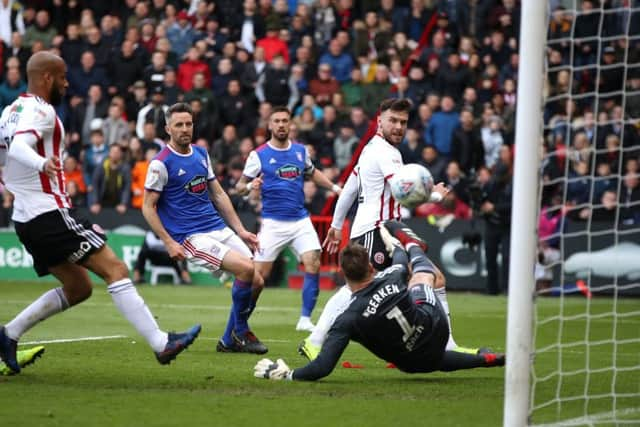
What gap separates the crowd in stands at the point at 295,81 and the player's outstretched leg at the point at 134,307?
12118 millimetres

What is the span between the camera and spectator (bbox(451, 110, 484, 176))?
21.9 metres

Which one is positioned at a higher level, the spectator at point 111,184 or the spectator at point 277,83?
the spectator at point 277,83

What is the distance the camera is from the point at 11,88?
81.4ft

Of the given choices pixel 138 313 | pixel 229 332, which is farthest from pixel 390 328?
pixel 229 332

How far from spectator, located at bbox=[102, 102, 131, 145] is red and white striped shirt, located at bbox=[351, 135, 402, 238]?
14068 millimetres

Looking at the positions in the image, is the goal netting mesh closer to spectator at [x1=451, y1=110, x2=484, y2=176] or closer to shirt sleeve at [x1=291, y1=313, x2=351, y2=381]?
spectator at [x1=451, y1=110, x2=484, y2=176]

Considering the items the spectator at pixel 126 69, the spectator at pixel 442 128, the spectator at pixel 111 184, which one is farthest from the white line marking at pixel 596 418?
the spectator at pixel 126 69

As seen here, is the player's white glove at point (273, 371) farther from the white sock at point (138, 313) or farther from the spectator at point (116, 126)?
the spectator at point (116, 126)

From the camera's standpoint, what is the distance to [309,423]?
23.7 feet

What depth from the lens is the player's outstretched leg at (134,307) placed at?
895 centimetres

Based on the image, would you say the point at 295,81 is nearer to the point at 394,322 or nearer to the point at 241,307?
the point at 241,307

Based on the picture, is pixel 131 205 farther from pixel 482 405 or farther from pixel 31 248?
pixel 482 405

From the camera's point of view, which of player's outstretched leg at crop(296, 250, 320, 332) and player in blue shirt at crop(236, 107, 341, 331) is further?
player in blue shirt at crop(236, 107, 341, 331)

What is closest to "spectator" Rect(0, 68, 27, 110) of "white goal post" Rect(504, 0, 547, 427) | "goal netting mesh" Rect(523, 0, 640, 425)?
"goal netting mesh" Rect(523, 0, 640, 425)
